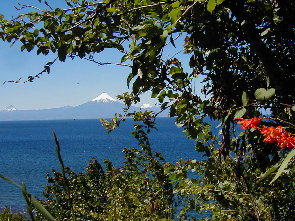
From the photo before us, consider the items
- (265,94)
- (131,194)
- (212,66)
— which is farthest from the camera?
(131,194)

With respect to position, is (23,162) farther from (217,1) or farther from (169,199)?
(217,1)

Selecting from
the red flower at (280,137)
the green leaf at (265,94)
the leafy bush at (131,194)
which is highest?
the green leaf at (265,94)

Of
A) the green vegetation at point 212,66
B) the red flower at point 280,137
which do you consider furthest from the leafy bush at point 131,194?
the red flower at point 280,137

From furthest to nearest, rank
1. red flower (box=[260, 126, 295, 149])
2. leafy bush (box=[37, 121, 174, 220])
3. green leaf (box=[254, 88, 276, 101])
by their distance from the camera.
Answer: leafy bush (box=[37, 121, 174, 220]) < green leaf (box=[254, 88, 276, 101]) < red flower (box=[260, 126, 295, 149])

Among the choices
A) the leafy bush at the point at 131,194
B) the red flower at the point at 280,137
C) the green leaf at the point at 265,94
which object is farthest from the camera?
the leafy bush at the point at 131,194

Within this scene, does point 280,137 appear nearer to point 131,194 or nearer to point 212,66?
point 212,66

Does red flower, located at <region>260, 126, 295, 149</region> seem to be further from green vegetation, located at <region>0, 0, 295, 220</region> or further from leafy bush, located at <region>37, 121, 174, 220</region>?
leafy bush, located at <region>37, 121, 174, 220</region>

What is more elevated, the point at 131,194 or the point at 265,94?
the point at 265,94

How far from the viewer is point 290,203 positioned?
5.53 m

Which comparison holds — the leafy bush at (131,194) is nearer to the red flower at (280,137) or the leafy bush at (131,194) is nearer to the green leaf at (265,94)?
the green leaf at (265,94)

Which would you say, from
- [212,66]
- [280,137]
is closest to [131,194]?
[212,66]

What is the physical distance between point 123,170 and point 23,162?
6626cm

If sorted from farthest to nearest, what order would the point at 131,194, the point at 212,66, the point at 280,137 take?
the point at 131,194 → the point at 212,66 → the point at 280,137

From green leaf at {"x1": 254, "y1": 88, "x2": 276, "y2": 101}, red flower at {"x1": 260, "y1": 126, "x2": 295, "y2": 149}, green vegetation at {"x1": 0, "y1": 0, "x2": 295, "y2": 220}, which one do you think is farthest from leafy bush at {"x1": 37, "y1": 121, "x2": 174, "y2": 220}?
red flower at {"x1": 260, "y1": 126, "x2": 295, "y2": 149}
